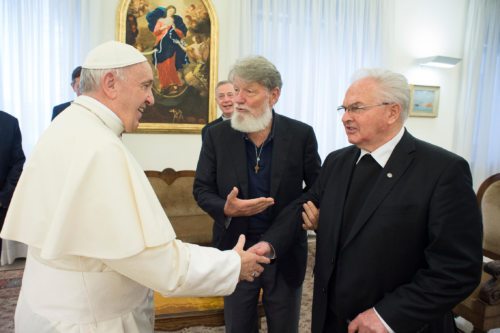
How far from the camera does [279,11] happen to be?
5.69 metres

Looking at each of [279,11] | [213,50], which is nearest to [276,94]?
[213,50]

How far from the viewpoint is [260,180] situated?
228cm

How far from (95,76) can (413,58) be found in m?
6.31

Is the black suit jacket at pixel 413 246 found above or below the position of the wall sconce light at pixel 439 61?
below

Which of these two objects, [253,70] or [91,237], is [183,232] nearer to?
[253,70]

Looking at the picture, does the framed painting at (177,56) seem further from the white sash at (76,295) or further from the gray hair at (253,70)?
the white sash at (76,295)

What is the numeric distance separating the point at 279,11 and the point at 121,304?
200 inches

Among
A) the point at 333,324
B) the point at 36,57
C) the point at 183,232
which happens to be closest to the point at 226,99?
the point at 183,232

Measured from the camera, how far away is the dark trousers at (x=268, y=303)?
2.25 metres

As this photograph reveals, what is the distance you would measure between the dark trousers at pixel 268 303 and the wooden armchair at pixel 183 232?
0.57 metres

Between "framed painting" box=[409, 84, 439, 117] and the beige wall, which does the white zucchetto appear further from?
"framed painting" box=[409, 84, 439, 117]

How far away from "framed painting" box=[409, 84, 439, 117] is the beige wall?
0.38 ft

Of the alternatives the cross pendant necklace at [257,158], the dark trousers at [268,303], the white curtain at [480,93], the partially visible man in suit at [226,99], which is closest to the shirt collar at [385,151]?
the cross pendant necklace at [257,158]

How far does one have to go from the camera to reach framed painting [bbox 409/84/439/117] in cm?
676
